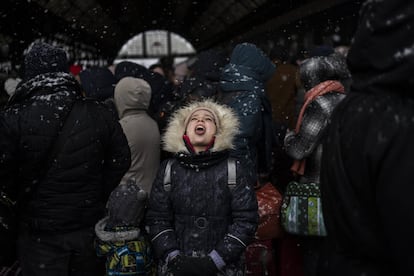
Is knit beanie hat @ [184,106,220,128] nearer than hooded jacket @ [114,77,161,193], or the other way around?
knit beanie hat @ [184,106,220,128]

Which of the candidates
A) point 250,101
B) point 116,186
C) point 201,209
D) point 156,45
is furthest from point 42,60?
point 156,45

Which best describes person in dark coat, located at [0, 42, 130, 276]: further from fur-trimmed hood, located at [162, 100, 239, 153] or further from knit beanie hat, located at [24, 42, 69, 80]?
fur-trimmed hood, located at [162, 100, 239, 153]

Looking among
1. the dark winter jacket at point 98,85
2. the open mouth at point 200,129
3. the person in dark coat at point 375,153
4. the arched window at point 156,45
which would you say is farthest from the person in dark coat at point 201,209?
the arched window at point 156,45

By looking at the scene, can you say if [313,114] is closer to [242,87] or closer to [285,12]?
[242,87]

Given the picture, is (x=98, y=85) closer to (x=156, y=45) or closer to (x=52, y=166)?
(x=52, y=166)

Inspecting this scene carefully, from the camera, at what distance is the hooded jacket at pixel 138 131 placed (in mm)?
3816

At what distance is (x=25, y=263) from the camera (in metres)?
2.86

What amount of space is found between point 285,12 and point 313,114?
1253 cm

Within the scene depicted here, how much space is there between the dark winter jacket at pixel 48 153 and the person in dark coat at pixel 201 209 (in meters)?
0.34

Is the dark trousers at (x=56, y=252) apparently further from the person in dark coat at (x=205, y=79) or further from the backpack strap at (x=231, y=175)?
the person in dark coat at (x=205, y=79)

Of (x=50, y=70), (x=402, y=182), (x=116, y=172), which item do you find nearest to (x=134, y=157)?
(x=116, y=172)

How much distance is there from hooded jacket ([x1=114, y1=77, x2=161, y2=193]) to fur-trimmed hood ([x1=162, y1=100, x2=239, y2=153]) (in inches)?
35.8

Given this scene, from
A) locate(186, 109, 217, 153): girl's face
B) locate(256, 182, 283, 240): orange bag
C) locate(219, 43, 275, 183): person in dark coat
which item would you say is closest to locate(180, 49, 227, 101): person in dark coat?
locate(219, 43, 275, 183): person in dark coat

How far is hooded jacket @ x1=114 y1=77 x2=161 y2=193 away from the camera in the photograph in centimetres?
382
